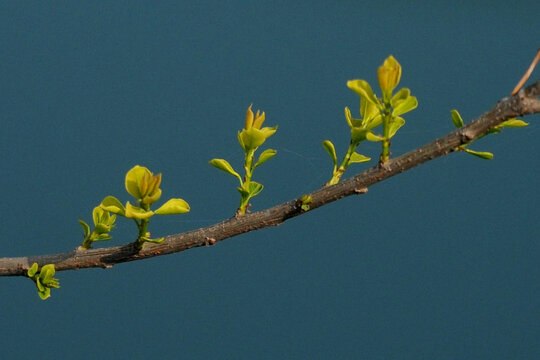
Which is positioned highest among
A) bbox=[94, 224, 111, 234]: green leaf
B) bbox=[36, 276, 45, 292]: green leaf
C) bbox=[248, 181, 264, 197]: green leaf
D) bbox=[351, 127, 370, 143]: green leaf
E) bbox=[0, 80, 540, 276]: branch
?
bbox=[94, 224, 111, 234]: green leaf

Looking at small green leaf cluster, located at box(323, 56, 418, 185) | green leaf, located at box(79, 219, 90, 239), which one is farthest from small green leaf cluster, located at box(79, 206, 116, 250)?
small green leaf cluster, located at box(323, 56, 418, 185)

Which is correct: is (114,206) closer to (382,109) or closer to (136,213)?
(136,213)

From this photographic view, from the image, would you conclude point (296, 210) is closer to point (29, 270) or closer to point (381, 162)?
point (381, 162)

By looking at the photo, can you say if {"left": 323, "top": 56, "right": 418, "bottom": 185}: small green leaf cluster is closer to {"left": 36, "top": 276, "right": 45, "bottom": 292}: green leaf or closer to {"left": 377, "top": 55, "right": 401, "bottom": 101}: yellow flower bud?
{"left": 377, "top": 55, "right": 401, "bottom": 101}: yellow flower bud

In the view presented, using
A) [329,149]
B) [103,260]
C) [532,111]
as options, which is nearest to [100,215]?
[103,260]

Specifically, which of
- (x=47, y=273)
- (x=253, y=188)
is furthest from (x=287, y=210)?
(x=47, y=273)

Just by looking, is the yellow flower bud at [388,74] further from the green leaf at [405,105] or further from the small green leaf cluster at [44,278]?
the small green leaf cluster at [44,278]
